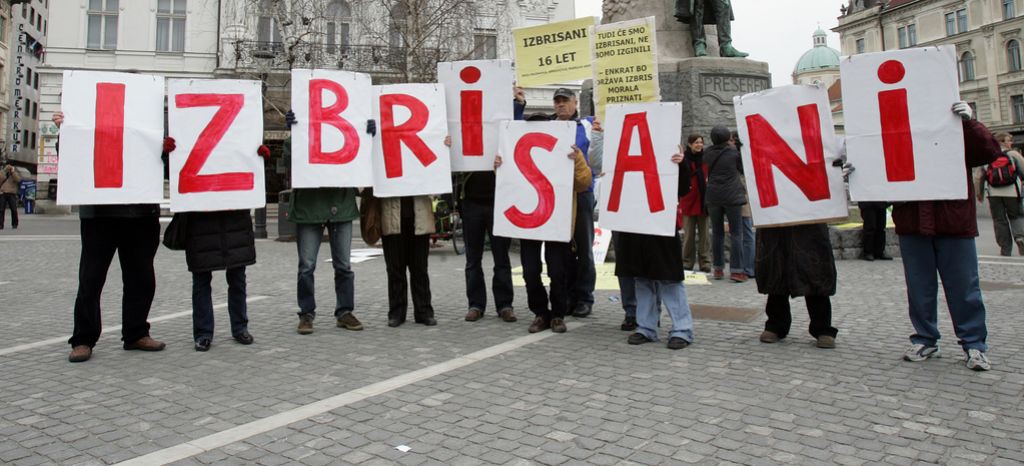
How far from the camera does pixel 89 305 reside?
16.3ft

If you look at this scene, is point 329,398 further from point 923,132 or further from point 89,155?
point 923,132

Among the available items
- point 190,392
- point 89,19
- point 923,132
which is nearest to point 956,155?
point 923,132

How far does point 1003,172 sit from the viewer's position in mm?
10945

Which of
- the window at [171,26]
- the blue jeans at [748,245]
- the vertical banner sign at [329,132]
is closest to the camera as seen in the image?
the vertical banner sign at [329,132]

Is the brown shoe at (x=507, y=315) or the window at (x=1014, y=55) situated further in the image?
the window at (x=1014, y=55)

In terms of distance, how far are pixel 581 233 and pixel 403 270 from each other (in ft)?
5.45

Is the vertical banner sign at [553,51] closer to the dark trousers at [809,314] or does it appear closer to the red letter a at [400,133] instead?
the red letter a at [400,133]

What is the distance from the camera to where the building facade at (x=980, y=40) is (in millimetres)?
58281

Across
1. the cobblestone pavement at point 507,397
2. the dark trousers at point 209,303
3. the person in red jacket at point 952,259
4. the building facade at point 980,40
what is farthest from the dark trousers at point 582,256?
the building facade at point 980,40

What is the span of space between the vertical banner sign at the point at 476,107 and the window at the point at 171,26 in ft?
108

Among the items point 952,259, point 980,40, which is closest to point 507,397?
point 952,259

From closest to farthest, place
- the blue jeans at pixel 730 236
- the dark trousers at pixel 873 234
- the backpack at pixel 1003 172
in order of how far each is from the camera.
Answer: the blue jeans at pixel 730 236
the dark trousers at pixel 873 234
the backpack at pixel 1003 172

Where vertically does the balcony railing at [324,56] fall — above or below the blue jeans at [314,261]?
above

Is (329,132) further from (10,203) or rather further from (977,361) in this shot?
(10,203)
